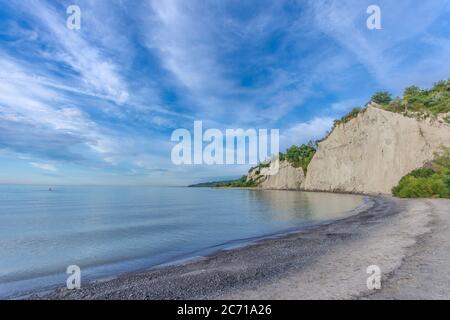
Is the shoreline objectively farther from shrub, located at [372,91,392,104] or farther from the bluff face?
shrub, located at [372,91,392,104]

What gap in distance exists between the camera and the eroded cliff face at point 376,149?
158ft

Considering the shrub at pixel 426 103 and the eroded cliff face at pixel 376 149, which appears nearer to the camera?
the eroded cliff face at pixel 376 149

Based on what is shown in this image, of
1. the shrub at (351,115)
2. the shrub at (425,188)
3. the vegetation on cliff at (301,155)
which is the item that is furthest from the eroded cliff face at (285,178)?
the shrub at (425,188)

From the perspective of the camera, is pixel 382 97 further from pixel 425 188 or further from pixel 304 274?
pixel 304 274

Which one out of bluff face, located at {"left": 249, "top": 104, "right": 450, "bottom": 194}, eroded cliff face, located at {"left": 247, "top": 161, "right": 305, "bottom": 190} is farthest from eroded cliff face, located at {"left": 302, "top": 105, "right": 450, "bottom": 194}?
eroded cliff face, located at {"left": 247, "top": 161, "right": 305, "bottom": 190}

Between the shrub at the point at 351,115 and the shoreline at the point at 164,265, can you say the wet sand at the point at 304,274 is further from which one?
the shrub at the point at 351,115

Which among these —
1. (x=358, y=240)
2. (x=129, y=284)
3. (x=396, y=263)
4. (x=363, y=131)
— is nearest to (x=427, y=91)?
(x=363, y=131)

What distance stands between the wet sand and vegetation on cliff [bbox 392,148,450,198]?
2702 cm

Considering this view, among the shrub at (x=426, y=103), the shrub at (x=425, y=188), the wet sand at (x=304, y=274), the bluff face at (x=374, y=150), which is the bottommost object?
the wet sand at (x=304, y=274)

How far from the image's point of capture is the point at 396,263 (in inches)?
353

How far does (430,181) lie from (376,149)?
63.6 feet
